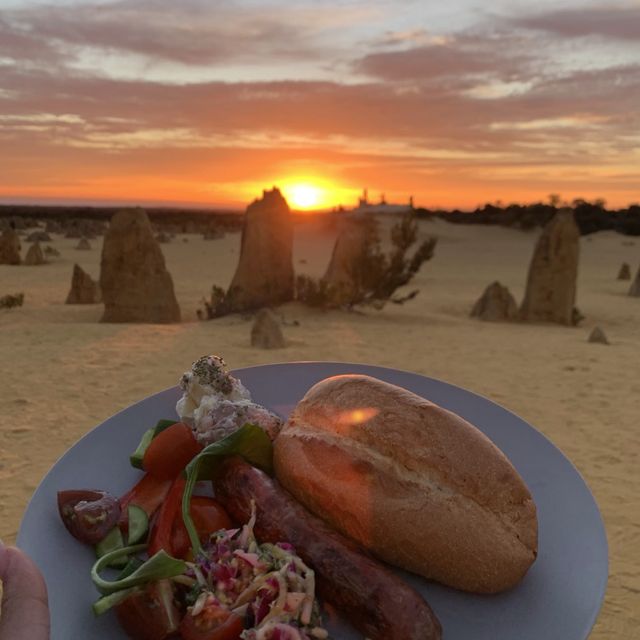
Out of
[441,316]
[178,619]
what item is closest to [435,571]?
[178,619]

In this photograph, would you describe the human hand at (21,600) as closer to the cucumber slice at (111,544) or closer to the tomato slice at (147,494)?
the cucumber slice at (111,544)

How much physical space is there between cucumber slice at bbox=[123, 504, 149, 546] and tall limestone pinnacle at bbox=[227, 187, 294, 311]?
1346 cm

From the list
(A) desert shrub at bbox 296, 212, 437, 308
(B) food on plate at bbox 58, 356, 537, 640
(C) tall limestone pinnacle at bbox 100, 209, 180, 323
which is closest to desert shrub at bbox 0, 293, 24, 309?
(C) tall limestone pinnacle at bbox 100, 209, 180, 323

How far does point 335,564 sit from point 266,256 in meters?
14.5

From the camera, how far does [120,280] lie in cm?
1420

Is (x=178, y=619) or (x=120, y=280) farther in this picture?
(x=120, y=280)

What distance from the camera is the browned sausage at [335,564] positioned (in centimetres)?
202

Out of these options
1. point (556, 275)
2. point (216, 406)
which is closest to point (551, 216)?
point (556, 275)

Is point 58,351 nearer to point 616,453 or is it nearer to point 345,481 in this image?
point 616,453

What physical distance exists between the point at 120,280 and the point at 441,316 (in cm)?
752

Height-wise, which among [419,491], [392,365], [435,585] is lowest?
[392,365]

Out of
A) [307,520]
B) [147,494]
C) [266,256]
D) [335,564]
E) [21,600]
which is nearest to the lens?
[21,600]

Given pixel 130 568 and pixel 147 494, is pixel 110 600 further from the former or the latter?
pixel 147 494

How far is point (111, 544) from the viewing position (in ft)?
8.02
